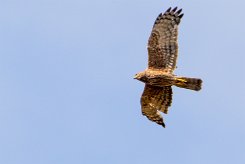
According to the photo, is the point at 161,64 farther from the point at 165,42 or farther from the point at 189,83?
the point at 189,83

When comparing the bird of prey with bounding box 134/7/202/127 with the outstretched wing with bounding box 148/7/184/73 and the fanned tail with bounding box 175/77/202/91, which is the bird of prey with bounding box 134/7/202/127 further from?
the fanned tail with bounding box 175/77/202/91

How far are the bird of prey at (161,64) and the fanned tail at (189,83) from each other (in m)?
0.33

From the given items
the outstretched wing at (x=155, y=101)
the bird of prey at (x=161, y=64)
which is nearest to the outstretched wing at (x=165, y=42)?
the bird of prey at (x=161, y=64)

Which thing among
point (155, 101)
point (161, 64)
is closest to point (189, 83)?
point (161, 64)

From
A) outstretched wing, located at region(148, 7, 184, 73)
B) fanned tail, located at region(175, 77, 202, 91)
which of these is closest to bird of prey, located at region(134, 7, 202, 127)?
outstretched wing, located at region(148, 7, 184, 73)

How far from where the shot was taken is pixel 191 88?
2134cm

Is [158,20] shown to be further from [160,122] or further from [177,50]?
[160,122]

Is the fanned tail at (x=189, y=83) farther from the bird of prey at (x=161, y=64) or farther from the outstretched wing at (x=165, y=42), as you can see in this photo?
the outstretched wing at (x=165, y=42)

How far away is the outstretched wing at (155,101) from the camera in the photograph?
2267 centimetres

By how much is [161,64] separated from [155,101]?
3.94 feet

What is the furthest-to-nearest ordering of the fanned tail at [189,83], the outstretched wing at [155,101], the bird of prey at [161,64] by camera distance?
the outstretched wing at [155,101], the bird of prey at [161,64], the fanned tail at [189,83]

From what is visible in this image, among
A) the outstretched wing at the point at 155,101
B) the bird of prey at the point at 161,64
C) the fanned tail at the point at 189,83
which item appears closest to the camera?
the fanned tail at the point at 189,83

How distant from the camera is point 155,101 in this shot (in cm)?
2281

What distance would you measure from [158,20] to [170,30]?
1.78 ft
